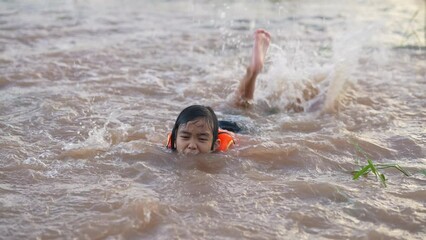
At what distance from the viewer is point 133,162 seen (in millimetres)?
3543

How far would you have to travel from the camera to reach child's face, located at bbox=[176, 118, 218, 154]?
3.73 meters

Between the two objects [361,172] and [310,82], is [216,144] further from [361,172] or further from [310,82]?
[310,82]

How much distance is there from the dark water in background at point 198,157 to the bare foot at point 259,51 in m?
0.33

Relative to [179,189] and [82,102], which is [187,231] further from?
[82,102]

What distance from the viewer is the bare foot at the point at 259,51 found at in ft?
16.5

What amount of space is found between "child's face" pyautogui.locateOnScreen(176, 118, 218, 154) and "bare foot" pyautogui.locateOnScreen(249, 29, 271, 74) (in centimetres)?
141

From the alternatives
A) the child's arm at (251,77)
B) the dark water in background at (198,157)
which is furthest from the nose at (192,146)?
the child's arm at (251,77)

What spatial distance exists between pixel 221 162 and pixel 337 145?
0.88 m

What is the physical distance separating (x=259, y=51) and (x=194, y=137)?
1618 millimetres

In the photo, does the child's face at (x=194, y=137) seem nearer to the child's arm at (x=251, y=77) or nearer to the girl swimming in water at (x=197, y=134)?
the girl swimming in water at (x=197, y=134)

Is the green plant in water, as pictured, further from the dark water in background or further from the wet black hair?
the wet black hair

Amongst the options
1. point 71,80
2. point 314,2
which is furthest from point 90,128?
point 314,2

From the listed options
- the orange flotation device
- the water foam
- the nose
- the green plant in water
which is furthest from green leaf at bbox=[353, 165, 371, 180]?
the water foam

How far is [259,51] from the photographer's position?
5.09 metres
